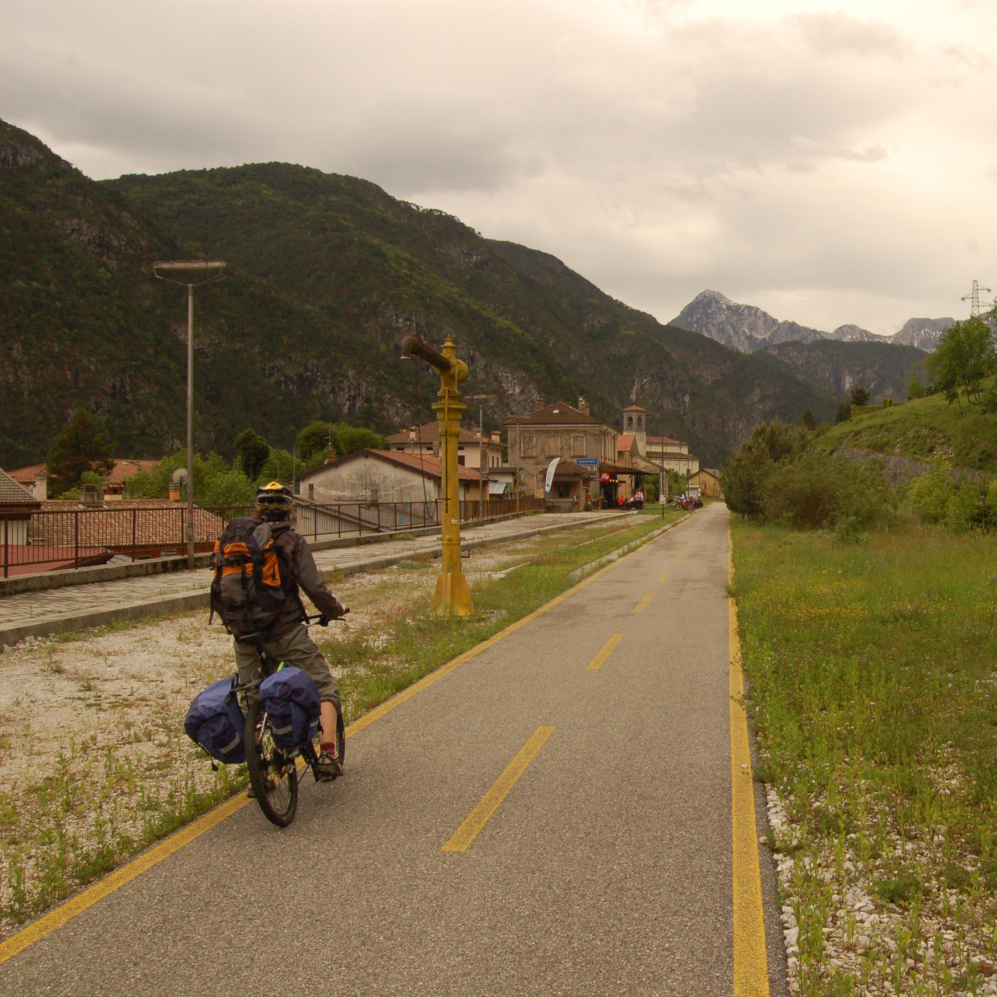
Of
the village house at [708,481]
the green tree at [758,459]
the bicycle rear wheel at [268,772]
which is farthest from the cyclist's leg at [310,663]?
the village house at [708,481]

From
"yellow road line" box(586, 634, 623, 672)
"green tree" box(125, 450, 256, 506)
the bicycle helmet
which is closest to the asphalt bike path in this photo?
the bicycle helmet

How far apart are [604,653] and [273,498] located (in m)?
5.66

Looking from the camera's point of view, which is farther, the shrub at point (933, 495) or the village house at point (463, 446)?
the village house at point (463, 446)

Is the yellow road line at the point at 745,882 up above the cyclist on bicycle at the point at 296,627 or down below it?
below

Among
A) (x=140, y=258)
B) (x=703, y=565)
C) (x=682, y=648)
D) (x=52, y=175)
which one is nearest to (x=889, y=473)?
(x=703, y=565)

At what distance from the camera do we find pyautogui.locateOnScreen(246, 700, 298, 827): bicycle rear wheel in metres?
4.50

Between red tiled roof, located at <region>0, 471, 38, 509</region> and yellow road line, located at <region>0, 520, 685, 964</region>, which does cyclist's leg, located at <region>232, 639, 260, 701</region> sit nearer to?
yellow road line, located at <region>0, 520, 685, 964</region>

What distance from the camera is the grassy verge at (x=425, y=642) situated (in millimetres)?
7977

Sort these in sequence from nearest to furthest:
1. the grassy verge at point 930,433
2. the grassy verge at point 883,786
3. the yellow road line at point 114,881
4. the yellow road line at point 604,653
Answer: the grassy verge at point 883,786
the yellow road line at point 114,881
the yellow road line at point 604,653
the grassy verge at point 930,433

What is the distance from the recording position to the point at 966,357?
64562mm

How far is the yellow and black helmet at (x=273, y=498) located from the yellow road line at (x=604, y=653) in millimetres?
4694

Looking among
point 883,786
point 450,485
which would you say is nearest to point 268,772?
point 883,786

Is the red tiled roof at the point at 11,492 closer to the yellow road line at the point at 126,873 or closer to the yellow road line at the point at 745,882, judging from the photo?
the yellow road line at the point at 126,873

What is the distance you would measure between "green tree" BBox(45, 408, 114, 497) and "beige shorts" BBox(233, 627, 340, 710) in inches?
4481
